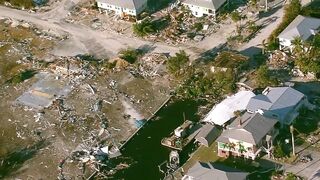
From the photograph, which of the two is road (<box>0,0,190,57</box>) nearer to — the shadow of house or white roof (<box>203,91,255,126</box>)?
white roof (<box>203,91,255,126</box>)

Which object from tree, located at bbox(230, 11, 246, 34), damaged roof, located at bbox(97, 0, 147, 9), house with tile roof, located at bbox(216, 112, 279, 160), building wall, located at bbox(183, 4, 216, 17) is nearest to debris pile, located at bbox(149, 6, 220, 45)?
building wall, located at bbox(183, 4, 216, 17)

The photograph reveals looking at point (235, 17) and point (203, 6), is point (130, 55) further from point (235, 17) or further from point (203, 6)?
point (235, 17)

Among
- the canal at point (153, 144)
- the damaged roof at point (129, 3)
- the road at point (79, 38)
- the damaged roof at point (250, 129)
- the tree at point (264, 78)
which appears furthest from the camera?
the damaged roof at point (129, 3)

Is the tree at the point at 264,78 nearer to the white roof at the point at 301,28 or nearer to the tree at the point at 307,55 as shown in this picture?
the tree at the point at 307,55

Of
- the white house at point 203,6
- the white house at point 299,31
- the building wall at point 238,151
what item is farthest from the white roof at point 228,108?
the white house at point 203,6

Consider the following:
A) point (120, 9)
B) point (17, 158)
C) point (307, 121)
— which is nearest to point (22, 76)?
point (17, 158)

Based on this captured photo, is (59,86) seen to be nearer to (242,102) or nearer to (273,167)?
(242,102)
